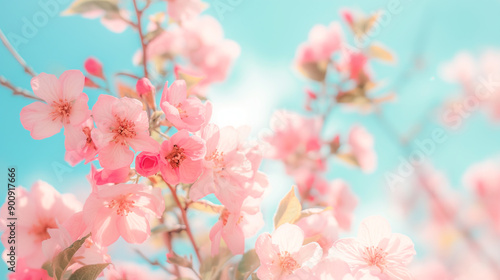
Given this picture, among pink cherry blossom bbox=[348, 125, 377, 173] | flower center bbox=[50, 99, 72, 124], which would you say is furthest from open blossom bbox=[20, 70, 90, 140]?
pink cherry blossom bbox=[348, 125, 377, 173]

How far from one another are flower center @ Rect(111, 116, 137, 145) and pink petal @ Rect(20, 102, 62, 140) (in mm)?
116

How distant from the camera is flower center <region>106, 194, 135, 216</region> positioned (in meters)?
0.65

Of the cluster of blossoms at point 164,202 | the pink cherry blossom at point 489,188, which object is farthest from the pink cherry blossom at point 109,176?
the pink cherry blossom at point 489,188

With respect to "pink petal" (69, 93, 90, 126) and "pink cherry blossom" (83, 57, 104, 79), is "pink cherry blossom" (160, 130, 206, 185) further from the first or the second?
"pink cherry blossom" (83, 57, 104, 79)

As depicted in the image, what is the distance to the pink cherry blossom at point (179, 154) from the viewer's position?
0.60 meters

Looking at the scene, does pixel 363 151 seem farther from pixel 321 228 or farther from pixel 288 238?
pixel 288 238

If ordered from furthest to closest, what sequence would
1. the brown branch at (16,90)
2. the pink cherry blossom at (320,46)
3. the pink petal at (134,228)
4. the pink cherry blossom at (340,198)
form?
the pink cherry blossom at (320,46) < the pink cherry blossom at (340,198) < the brown branch at (16,90) < the pink petal at (134,228)

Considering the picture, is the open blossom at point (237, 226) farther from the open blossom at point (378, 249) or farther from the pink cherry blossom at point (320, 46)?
the pink cherry blossom at point (320, 46)

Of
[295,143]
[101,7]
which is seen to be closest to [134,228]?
[101,7]

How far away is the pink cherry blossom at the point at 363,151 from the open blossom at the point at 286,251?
3.50ft

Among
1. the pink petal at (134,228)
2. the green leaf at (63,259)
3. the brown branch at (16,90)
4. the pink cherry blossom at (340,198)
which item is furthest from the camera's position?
the pink cherry blossom at (340,198)

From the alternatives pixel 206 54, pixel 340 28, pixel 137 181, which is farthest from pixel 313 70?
pixel 137 181

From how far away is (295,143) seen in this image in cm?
161

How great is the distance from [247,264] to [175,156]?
24 cm
